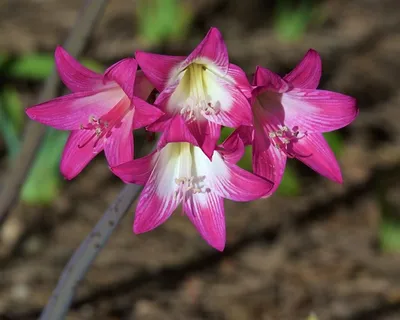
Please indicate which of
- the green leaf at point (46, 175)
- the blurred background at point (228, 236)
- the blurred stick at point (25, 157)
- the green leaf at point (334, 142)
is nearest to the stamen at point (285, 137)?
the blurred stick at point (25, 157)

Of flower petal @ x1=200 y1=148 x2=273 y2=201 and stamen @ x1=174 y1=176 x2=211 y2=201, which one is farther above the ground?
flower petal @ x1=200 y1=148 x2=273 y2=201

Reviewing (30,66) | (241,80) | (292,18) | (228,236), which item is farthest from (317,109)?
(292,18)

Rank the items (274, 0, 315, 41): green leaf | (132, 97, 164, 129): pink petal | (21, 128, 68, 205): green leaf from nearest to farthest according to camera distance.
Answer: (132, 97, 164, 129): pink petal < (21, 128, 68, 205): green leaf < (274, 0, 315, 41): green leaf

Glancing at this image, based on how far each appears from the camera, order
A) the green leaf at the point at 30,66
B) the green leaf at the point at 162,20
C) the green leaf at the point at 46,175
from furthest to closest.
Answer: the green leaf at the point at 162,20 → the green leaf at the point at 30,66 → the green leaf at the point at 46,175

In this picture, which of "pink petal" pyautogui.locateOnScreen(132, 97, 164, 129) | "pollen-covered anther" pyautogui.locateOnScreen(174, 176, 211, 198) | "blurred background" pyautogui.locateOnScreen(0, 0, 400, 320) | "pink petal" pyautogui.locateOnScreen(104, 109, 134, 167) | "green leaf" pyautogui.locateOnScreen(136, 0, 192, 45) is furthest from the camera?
"green leaf" pyautogui.locateOnScreen(136, 0, 192, 45)

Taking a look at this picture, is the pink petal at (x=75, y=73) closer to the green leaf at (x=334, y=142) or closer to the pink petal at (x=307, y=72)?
the pink petal at (x=307, y=72)

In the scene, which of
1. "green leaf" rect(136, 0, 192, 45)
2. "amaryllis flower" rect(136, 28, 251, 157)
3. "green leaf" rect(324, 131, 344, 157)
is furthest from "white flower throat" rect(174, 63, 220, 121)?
"green leaf" rect(136, 0, 192, 45)

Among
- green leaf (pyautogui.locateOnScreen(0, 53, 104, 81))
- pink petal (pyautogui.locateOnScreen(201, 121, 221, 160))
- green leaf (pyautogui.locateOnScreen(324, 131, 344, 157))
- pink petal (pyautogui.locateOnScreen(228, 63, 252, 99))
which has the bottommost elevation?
green leaf (pyautogui.locateOnScreen(324, 131, 344, 157))

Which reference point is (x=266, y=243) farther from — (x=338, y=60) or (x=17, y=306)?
(x=338, y=60)

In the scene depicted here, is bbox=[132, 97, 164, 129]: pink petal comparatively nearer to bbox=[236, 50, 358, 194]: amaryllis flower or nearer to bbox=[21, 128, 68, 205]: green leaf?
bbox=[236, 50, 358, 194]: amaryllis flower
